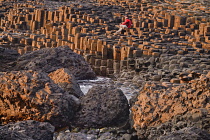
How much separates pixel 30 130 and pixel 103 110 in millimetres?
1479

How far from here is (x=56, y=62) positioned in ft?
38.2

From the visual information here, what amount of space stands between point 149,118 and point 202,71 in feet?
14.6

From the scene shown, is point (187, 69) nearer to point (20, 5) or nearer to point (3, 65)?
point (3, 65)

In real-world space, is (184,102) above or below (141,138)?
above

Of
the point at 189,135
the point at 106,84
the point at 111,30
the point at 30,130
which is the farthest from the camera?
the point at 111,30


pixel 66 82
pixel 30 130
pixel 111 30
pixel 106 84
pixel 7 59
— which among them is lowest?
pixel 106 84

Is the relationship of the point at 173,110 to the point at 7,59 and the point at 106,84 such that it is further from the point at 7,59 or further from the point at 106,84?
the point at 7,59

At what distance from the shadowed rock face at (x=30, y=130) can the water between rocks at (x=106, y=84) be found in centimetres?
325

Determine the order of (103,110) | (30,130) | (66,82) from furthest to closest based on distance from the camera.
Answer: (66,82), (103,110), (30,130)

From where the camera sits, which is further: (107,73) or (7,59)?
(107,73)

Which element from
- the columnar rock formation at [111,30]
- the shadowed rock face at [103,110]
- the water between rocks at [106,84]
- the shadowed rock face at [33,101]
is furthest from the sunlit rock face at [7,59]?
the shadowed rock face at [103,110]

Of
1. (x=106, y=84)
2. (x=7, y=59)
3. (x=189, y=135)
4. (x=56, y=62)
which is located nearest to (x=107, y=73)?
(x=106, y=84)

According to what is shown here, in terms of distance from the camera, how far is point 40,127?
728cm

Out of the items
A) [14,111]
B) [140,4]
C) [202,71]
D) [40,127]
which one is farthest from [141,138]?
[140,4]
